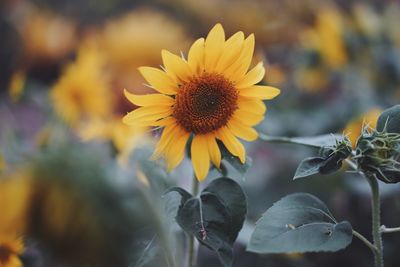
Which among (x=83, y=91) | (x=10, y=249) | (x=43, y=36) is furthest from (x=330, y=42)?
(x=10, y=249)

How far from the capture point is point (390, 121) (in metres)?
0.41


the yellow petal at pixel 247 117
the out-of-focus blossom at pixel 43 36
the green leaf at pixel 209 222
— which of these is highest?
the out-of-focus blossom at pixel 43 36

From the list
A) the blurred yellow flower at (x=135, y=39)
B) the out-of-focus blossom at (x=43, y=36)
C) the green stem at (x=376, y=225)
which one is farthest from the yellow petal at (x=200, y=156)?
the out-of-focus blossom at (x=43, y=36)

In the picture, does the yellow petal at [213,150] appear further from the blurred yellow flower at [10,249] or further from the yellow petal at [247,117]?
the blurred yellow flower at [10,249]

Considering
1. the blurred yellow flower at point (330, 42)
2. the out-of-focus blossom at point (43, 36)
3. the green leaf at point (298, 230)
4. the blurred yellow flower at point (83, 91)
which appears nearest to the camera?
the green leaf at point (298, 230)

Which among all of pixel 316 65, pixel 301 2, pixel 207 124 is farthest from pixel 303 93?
pixel 207 124

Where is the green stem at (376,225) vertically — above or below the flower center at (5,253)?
below

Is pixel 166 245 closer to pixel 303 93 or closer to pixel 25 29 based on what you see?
pixel 303 93

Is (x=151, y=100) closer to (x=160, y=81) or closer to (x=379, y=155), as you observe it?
(x=160, y=81)

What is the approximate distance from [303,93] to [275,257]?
1.40ft

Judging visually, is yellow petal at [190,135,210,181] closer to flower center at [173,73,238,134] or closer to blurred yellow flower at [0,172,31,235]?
flower center at [173,73,238,134]

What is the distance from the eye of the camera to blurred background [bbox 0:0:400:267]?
16.9 inches

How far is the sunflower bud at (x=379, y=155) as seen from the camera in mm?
379

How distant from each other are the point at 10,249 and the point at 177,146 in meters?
0.14
